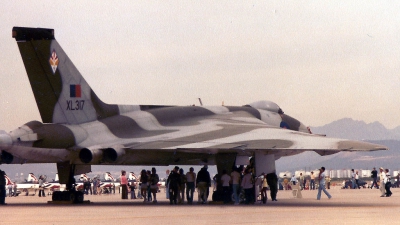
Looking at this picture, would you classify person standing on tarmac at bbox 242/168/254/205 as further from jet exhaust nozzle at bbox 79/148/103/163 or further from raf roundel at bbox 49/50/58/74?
raf roundel at bbox 49/50/58/74

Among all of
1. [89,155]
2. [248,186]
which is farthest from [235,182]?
[89,155]

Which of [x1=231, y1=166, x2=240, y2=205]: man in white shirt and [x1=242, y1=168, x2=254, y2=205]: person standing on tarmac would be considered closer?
[x1=231, y1=166, x2=240, y2=205]: man in white shirt

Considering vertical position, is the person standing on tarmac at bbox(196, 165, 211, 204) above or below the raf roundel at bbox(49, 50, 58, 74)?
below

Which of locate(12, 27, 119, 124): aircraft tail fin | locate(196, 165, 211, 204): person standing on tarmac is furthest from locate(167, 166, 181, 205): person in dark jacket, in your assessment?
locate(12, 27, 119, 124): aircraft tail fin

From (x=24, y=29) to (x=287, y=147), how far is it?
10076mm

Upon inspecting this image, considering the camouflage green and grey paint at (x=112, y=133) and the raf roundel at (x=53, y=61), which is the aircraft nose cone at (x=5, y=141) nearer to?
the camouflage green and grey paint at (x=112, y=133)

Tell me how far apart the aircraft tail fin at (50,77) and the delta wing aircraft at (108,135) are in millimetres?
35

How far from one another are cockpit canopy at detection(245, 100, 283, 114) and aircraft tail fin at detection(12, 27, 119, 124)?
8.57 metres

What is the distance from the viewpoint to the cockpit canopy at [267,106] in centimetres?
3366

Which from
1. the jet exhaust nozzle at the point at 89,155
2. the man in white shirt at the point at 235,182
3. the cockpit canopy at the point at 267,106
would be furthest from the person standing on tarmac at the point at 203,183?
the cockpit canopy at the point at 267,106

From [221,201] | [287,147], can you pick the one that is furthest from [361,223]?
[221,201]

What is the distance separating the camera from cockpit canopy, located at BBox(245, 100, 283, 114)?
33656 mm

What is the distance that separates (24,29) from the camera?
89.1ft

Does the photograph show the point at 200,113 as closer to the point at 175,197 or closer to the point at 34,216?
the point at 175,197
